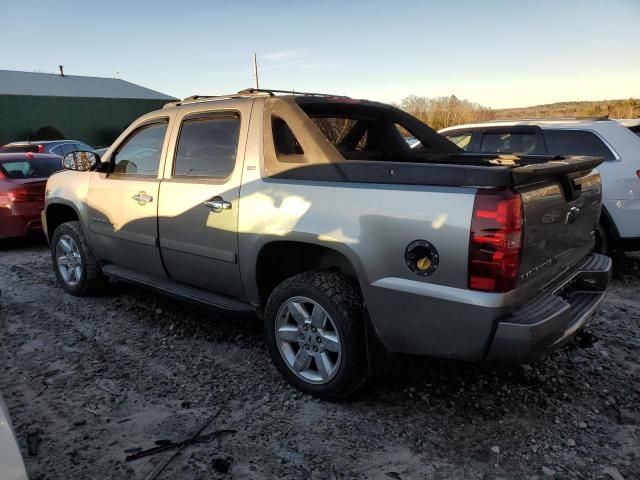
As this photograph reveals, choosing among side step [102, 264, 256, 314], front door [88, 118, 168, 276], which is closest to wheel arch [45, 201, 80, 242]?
front door [88, 118, 168, 276]

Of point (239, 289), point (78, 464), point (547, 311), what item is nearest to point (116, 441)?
point (78, 464)

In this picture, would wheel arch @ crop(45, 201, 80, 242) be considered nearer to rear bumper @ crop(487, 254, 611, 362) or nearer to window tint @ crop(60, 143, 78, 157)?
rear bumper @ crop(487, 254, 611, 362)

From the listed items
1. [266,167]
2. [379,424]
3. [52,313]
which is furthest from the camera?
[52,313]

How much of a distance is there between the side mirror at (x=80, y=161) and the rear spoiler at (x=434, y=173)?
7.63 ft

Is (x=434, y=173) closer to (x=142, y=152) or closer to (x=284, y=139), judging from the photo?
→ (x=284, y=139)

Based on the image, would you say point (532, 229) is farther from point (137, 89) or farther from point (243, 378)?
point (137, 89)

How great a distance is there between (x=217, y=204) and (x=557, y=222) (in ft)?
6.88

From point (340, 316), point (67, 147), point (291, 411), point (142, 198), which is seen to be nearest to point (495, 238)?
point (340, 316)

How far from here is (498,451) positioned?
263 cm

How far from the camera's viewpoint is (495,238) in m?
2.38

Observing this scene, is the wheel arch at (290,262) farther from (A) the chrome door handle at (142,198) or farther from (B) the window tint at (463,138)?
(B) the window tint at (463,138)

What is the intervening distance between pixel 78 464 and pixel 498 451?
2.12 m

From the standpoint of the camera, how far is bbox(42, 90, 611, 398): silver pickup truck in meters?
2.46

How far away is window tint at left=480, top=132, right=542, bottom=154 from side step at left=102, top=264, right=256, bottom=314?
13.4 ft
